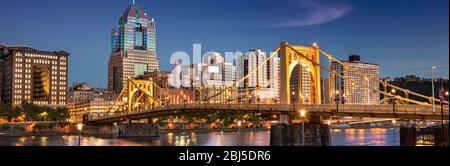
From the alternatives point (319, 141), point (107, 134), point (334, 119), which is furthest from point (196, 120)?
point (319, 141)

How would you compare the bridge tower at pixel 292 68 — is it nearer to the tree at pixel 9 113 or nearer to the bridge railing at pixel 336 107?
the bridge railing at pixel 336 107

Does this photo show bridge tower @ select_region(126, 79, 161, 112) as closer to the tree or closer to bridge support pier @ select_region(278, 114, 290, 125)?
the tree

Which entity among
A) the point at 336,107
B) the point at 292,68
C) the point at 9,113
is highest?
the point at 292,68

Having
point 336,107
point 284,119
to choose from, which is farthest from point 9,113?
point 336,107

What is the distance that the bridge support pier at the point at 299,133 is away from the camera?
200ft

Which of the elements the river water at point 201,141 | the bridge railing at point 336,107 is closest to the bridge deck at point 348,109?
the bridge railing at point 336,107

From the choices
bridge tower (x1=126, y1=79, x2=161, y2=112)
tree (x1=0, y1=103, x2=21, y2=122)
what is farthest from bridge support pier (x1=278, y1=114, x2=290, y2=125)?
tree (x1=0, y1=103, x2=21, y2=122)

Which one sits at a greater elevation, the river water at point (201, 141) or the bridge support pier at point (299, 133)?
the bridge support pier at point (299, 133)

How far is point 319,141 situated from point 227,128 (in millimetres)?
107207

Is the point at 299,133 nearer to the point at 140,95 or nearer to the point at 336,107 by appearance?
the point at 336,107

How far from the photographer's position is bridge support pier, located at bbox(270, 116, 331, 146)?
200ft

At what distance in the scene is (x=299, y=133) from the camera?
61.0 m
